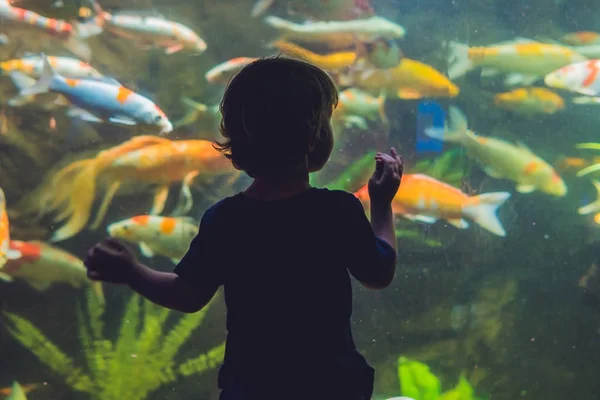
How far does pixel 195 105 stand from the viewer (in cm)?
301

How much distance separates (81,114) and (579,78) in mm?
2846

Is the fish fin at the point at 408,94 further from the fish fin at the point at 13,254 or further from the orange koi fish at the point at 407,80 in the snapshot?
the fish fin at the point at 13,254

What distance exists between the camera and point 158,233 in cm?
288

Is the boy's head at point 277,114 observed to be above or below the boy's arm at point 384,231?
above

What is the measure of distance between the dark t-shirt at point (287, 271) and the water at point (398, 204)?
5.84 ft

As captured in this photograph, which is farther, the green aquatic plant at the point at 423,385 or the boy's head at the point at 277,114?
the green aquatic plant at the point at 423,385

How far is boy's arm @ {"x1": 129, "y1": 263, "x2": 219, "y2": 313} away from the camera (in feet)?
3.43

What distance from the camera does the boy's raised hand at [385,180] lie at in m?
1.17

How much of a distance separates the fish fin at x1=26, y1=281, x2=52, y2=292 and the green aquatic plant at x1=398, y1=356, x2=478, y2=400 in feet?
6.93

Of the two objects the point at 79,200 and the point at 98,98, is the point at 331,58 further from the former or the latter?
the point at 79,200

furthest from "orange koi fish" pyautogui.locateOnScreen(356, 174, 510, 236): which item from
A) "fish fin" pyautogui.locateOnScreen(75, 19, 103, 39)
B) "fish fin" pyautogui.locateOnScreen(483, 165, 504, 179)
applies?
"fish fin" pyautogui.locateOnScreen(75, 19, 103, 39)

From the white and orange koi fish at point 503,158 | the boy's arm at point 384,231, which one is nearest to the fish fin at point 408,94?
the white and orange koi fish at point 503,158

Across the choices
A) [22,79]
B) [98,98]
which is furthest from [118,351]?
[22,79]

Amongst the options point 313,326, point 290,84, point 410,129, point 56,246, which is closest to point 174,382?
point 56,246
